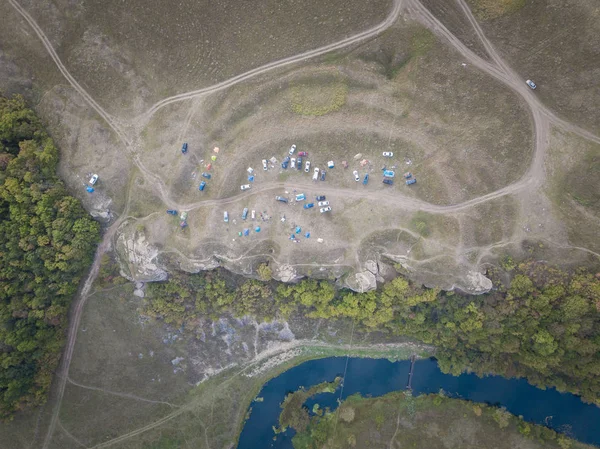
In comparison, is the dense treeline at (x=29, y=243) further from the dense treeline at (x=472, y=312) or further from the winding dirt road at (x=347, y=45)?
the dense treeline at (x=472, y=312)

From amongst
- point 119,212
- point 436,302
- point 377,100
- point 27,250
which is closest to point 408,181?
point 377,100

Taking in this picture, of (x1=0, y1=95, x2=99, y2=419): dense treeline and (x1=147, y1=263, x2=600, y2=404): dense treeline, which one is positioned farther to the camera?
(x1=0, y1=95, x2=99, y2=419): dense treeline

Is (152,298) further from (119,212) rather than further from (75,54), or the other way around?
(75,54)

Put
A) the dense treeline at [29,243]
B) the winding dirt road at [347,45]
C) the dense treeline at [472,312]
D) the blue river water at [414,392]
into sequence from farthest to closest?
the blue river water at [414,392]
the dense treeline at [29,243]
the winding dirt road at [347,45]
the dense treeline at [472,312]

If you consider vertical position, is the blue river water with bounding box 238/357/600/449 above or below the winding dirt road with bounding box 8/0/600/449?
below

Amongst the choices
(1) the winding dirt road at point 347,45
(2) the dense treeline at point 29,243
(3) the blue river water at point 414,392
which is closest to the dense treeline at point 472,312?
(3) the blue river water at point 414,392

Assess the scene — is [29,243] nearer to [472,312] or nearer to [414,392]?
[472,312]

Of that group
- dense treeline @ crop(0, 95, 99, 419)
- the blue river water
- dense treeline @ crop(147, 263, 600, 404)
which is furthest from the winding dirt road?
the blue river water

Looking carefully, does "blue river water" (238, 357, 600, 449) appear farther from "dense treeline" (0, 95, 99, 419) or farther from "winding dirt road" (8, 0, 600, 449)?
"dense treeline" (0, 95, 99, 419)
